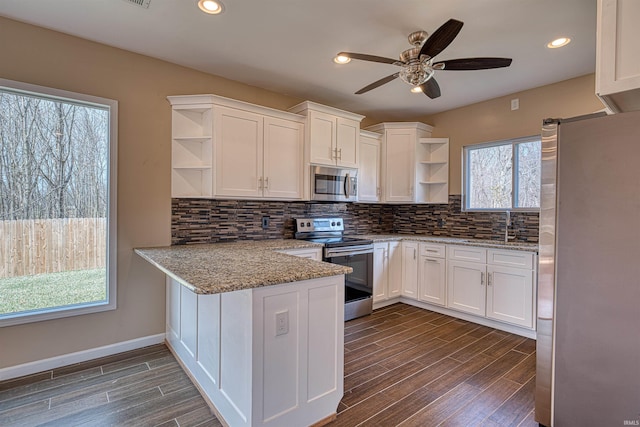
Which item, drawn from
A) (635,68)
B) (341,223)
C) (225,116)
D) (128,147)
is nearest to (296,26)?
(225,116)

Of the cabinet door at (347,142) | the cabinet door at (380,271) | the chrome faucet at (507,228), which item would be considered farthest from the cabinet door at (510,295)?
the cabinet door at (347,142)

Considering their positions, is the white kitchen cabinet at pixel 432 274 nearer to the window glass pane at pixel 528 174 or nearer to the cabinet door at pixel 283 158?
the window glass pane at pixel 528 174

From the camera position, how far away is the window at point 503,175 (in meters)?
3.62

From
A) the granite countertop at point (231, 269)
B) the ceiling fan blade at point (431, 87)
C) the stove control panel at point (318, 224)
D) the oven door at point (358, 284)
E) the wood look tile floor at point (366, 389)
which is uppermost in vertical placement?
the ceiling fan blade at point (431, 87)

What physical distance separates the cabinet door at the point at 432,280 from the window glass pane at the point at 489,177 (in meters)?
0.99

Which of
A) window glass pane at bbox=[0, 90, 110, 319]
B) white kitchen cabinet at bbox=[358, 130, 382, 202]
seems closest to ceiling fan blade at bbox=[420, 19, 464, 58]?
white kitchen cabinet at bbox=[358, 130, 382, 202]

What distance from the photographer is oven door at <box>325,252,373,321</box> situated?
353cm

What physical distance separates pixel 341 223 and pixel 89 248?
2785mm

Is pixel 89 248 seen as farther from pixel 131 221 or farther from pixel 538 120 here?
pixel 538 120

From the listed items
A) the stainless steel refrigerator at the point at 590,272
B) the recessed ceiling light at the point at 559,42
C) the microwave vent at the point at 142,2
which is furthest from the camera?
the recessed ceiling light at the point at 559,42

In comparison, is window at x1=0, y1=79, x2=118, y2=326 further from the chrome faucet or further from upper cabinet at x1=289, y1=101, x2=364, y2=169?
the chrome faucet

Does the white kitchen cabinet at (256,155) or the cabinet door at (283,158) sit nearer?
the white kitchen cabinet at (256,155)

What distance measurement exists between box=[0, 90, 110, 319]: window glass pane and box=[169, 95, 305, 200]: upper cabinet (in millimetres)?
623

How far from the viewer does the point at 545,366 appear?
1541 millimetres
